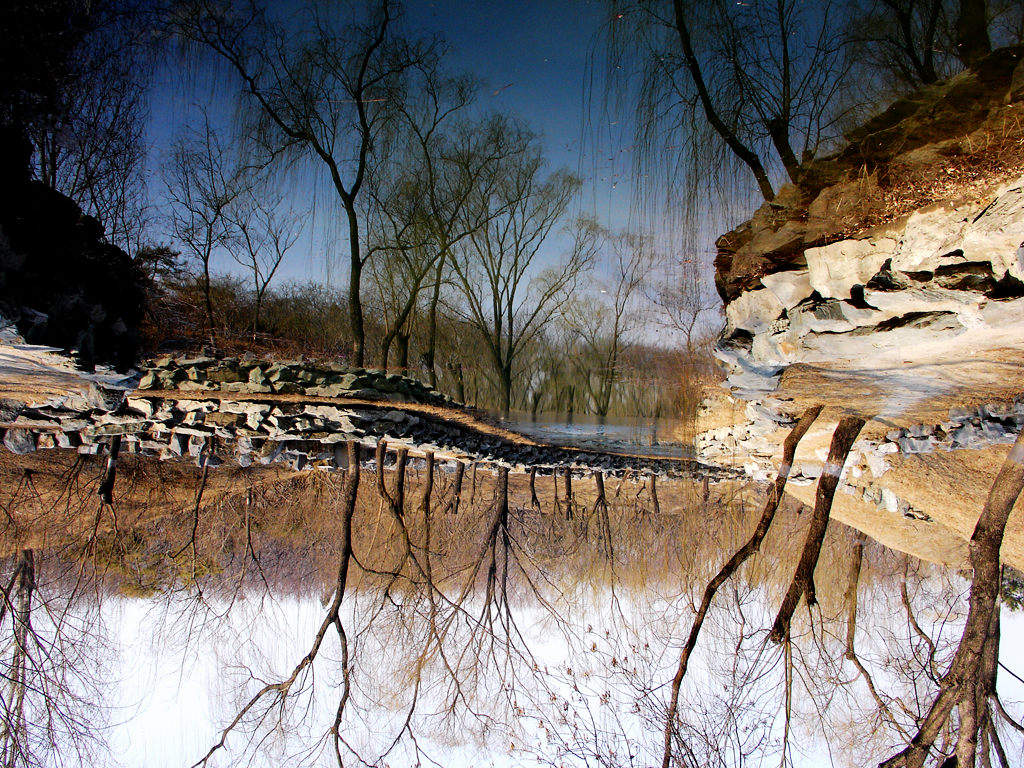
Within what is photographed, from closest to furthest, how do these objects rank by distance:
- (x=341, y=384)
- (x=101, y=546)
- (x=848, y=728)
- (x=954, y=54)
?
1. (x=954, y=54)
2. (x=848, y=728)
3. (x=341, y=384)
4. (x=101, y=546)

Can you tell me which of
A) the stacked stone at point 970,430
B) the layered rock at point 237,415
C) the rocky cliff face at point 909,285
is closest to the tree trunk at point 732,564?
the rocky cliff face at point 909,285

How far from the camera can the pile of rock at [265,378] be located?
4262 millimetres

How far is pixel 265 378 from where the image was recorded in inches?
173

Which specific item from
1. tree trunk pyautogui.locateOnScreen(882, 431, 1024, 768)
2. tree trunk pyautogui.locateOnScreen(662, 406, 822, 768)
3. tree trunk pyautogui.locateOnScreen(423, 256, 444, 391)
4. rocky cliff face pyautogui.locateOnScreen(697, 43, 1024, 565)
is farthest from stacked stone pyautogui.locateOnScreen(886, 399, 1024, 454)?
tree trunk pyautogui.locateOnScreen(423, 256, 444, 391)

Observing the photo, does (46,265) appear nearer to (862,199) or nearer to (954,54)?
(862,199)

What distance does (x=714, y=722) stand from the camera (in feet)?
12.0

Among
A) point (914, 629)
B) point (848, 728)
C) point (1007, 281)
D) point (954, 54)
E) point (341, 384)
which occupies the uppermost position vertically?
point (954, 54)

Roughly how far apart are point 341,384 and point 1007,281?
4442 mm

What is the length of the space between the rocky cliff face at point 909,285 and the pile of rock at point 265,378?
127 inches

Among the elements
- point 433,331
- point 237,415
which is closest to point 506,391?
point 433,331

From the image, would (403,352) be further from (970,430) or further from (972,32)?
(970,430)

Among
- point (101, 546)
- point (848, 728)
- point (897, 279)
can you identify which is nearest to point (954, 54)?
point (897, 279)

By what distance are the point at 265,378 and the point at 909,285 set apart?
477 cm

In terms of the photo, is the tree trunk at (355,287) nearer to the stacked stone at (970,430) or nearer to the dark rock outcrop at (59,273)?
the dark rock outcrop at (59,273)
